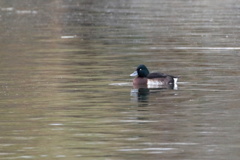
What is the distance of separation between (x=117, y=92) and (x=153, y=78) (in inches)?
57.1

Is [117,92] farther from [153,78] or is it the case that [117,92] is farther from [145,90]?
[153,78]

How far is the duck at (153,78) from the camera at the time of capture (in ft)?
55.3

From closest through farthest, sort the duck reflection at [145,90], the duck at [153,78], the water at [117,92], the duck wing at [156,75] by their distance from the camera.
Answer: the water at [117,92] → the duck reflection at [145,90] → the duck at [153,78] → the duck wing at [156,75]

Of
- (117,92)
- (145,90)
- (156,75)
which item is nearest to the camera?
(117,92)

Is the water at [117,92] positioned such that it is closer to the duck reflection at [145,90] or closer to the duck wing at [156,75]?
the duck reflection at [145,90]

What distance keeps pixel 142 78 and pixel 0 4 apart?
105 feet

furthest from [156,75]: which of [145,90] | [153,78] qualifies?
[145,90]

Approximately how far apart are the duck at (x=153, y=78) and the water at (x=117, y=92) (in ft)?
1.08

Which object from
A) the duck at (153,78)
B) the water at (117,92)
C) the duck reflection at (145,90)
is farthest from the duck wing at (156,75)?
the water at (117,92)

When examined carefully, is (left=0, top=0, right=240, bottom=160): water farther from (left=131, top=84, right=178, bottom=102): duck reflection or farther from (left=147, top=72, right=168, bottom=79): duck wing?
(left=147, top=72, right=168, bottom=79): duck wing

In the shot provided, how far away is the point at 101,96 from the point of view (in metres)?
15.4

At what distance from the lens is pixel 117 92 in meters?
15.9

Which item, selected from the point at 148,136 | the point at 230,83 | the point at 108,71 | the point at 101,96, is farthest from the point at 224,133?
the point at 108,71

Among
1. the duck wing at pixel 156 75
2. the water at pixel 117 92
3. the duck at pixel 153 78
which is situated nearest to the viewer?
the water at pixel 117 92
